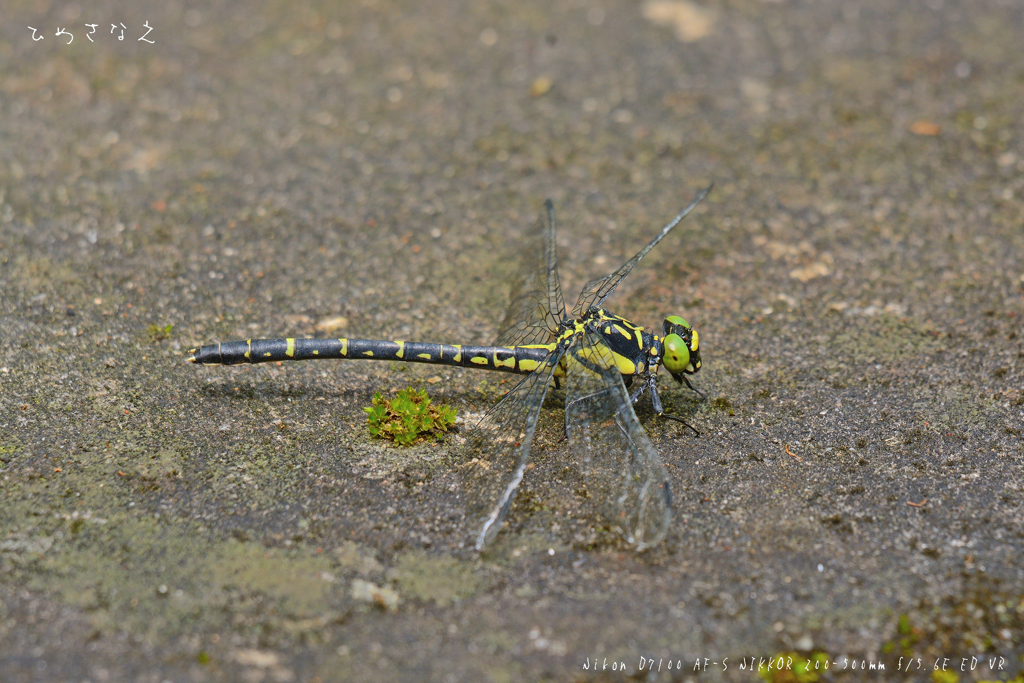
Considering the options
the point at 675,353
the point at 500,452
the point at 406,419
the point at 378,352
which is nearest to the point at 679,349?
the point at 675,353

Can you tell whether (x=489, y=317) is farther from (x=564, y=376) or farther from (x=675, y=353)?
(x=675, y=353)

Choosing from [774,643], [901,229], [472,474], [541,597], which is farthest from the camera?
[901,229]

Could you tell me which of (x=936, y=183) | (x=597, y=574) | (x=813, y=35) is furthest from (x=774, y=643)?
(x=813, y=35)

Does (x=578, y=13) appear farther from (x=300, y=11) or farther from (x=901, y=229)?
(x=901, y=229)

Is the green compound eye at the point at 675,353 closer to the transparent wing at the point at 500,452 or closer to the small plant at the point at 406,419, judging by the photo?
the transparent wing at the point at 500,452

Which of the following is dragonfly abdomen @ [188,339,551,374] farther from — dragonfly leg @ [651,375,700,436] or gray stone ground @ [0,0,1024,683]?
dragonfly leg @ [651,375,700,436]

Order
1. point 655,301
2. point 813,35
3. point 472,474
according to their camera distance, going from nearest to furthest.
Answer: point 472,474 < point 655,301 < point 813,35

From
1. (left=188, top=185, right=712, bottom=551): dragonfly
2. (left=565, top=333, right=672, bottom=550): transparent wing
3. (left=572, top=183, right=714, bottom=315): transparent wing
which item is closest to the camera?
(left=565, top=333, right=672, bottom=550): transparent wing

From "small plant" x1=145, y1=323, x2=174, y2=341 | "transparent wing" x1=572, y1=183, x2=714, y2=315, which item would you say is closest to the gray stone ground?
"small plant" x1=145, y1=323, x2=174, y2=341
